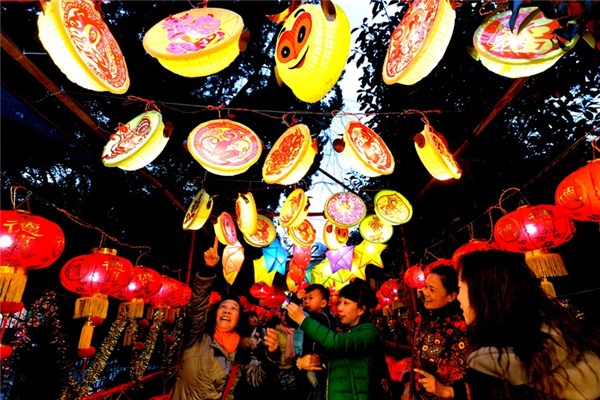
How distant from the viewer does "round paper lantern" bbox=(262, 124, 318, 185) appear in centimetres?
415

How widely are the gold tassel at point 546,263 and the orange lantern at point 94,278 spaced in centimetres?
567

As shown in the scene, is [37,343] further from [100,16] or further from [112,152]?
[100,16]

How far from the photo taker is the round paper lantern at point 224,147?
4.00 meters

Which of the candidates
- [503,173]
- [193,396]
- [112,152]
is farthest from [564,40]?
[503,173]

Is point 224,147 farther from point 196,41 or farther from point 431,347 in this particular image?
point 431,347

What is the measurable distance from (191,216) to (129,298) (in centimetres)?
184

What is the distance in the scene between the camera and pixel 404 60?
263 centimetres

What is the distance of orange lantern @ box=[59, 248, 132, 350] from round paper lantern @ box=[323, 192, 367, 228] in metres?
3.94

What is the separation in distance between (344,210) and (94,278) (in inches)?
181

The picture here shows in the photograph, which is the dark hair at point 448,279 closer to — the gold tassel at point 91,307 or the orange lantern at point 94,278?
the orange lantern at point 94,278

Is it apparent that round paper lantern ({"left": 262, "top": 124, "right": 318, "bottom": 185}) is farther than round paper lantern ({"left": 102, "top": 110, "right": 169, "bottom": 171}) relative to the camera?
Yes

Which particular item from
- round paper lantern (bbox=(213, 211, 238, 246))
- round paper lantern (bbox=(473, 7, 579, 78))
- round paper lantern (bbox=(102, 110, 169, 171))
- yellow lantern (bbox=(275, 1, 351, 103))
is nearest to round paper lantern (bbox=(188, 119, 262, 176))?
round paper lantern (bbox=(102, 110, 169, 171))

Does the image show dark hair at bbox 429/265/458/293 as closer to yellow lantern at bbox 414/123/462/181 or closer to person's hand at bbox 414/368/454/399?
person's hand at bbox 414/368/454/399

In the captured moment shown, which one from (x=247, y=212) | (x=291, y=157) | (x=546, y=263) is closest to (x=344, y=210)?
(x=247, y=212)
